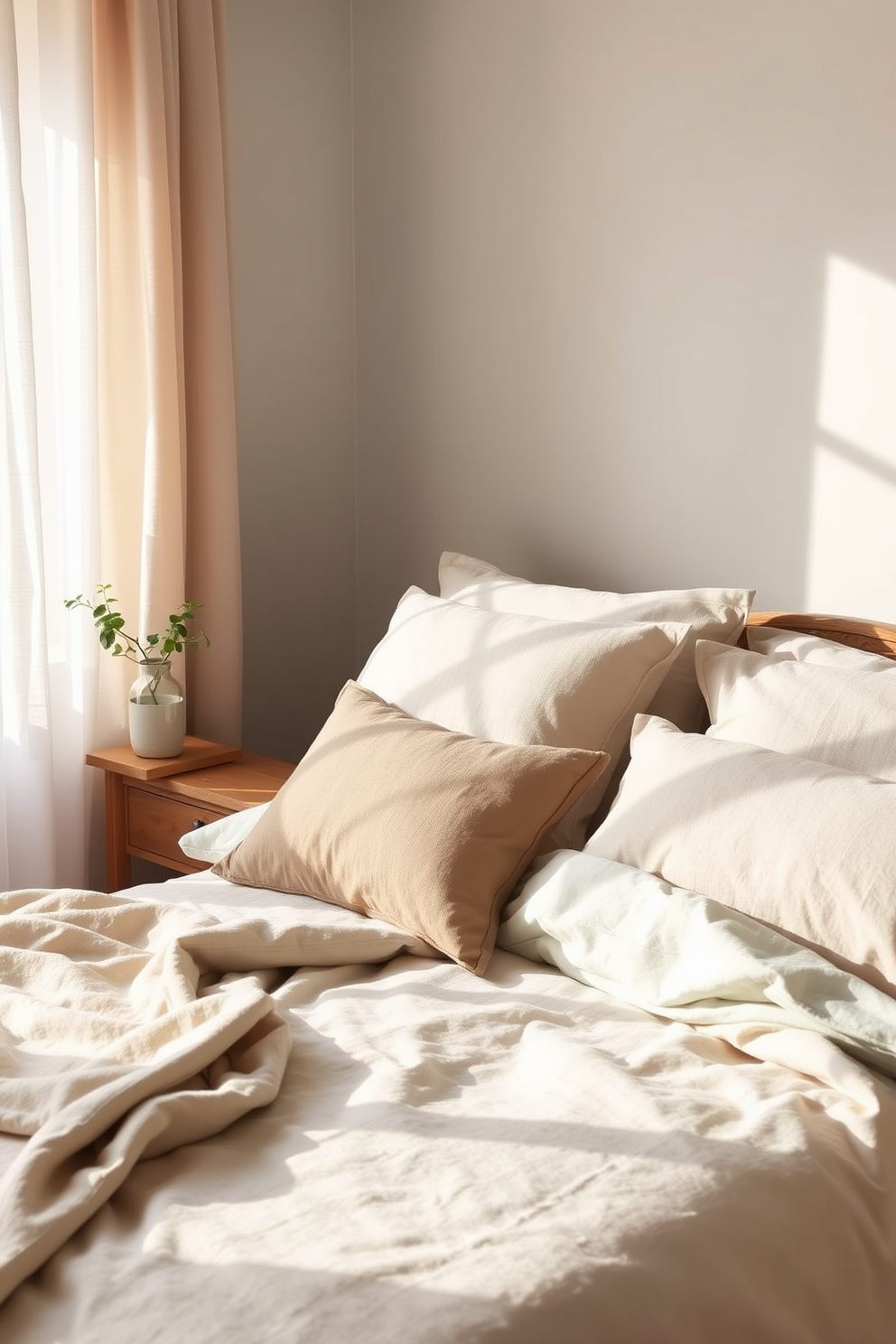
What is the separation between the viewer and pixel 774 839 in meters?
1.76

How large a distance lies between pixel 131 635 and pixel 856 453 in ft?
5.36

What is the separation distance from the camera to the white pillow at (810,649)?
7.13ft

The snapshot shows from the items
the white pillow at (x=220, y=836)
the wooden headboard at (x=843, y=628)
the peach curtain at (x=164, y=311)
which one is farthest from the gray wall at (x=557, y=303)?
the white pillow at (x=220, y=836)

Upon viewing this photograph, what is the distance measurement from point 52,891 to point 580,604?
110 centimetres

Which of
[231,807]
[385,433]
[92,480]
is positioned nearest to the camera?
[231,807]

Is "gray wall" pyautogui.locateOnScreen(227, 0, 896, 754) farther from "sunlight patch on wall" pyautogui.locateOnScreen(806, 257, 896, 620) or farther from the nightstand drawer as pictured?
the nightstand drawer

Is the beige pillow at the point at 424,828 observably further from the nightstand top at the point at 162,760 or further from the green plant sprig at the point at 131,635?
the green plant sprig at the point at 131,635

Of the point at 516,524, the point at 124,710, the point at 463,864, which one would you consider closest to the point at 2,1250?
the point at 463,864

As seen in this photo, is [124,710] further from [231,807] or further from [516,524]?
[516,524]

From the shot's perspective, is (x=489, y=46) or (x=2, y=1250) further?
(x=489, y=46)

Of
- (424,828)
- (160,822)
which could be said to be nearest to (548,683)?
(424,828)

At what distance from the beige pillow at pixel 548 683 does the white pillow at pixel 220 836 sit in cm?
34

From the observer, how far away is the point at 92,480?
2883 millimetres

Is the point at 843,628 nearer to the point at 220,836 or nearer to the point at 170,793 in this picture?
the point at 220,836
